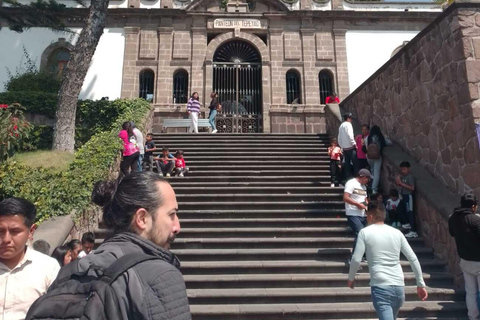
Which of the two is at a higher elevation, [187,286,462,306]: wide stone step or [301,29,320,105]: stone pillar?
[301,29,320,105]: stone pillar

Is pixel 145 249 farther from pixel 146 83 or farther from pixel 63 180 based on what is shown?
pixel 146 83

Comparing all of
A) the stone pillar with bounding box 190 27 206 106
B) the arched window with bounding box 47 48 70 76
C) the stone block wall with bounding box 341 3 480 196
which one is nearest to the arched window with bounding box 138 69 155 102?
the stone pillar with bounding box 190 27 206 106

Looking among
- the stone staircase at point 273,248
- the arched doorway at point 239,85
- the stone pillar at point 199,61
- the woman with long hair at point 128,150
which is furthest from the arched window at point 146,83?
the woman with long hair at point 128,150

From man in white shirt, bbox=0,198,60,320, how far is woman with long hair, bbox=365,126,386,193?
23.8 feet

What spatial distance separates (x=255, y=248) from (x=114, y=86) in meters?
13.3

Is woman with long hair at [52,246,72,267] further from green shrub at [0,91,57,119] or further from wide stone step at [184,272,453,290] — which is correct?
green shrub at [0,91,57,119]

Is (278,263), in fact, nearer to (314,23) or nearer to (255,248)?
(255,248)

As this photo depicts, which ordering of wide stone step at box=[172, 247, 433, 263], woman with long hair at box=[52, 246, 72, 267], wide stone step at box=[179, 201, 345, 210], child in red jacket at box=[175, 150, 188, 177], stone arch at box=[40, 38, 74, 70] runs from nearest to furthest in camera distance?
1. woman with long hair at box=[52, 246, 72, 267]
2. wide stone step at box=[172, 247, 433, 263]
3. wide stone step at box=[179, 201, 345, 210]
4. child in red jacket at box=[175, 150, 188, 177]
5. stone arch at box=[40, 38, 74, 70]

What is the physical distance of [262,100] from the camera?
1770cm

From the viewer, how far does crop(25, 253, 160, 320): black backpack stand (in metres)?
1.36

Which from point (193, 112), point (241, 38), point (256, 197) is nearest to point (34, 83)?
point (193, 112)

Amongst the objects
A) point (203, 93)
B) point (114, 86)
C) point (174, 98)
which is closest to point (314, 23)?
point (203, 93)

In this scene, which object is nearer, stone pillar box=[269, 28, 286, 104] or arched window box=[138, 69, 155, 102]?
stone pillar box=[269, 28, 286, 104]

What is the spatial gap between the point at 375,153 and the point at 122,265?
791cm
